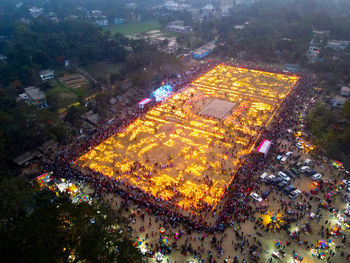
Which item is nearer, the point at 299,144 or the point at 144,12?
the point at 299,144

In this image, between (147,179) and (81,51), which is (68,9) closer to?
(81,51)

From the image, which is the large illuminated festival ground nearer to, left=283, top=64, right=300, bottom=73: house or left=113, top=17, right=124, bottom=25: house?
left=283, top=64, right=300, bottom=73: house

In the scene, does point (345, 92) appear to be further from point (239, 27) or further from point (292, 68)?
point (239, 27)

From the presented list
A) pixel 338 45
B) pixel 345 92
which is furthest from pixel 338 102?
pixel 338 45

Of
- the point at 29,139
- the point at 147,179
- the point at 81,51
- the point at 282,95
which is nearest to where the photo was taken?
the point at 147,179

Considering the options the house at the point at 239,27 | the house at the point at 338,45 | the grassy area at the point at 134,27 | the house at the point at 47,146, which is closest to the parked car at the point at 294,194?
the house at the point at 47,146

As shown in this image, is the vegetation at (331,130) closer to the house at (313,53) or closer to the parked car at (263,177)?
the parked car at (263,177)

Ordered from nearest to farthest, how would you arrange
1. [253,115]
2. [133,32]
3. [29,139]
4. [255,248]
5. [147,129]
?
[255,248] → [29,139] → [147,129] → [253,115] → [133,32]

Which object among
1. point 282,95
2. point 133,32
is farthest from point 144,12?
point 282,95
